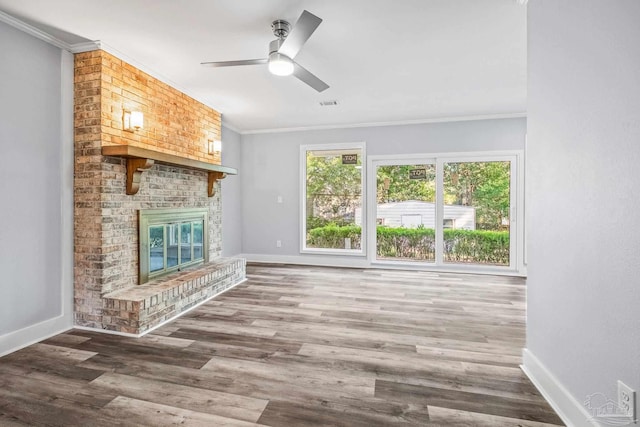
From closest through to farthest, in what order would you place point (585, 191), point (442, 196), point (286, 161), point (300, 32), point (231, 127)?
point (585, 191), point (300, 32), point (442, 196), point (231, 127), point (286, 161)

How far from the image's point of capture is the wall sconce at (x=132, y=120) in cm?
310

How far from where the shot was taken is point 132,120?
310 centimetres

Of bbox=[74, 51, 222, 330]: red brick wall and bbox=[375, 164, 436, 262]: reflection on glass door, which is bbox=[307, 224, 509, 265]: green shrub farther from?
bbox=[74, 51, 222, 330]: red brick wall

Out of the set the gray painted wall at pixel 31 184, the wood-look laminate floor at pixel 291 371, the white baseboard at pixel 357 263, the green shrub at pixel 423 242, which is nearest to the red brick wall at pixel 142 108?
the gray painted wall at pixel 31 184

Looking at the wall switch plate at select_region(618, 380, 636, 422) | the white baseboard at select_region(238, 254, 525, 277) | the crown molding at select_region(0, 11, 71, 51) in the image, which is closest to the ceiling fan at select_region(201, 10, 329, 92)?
the crown molding at select_region(0, 11, 71, 51)

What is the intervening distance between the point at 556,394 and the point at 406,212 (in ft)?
12.9

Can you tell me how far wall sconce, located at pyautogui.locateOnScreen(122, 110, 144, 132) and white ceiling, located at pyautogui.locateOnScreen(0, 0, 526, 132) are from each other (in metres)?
0.57

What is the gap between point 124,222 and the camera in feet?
10.1

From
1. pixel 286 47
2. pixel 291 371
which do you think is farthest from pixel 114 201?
pixel 291 371

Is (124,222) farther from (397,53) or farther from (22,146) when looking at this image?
(397,53)

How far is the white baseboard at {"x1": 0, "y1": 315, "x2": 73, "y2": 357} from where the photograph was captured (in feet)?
7.96

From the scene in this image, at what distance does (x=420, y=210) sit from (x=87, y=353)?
4912 millimetres

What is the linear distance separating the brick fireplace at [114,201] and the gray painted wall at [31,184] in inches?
5.2

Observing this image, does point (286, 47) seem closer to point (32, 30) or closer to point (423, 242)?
point (32, 30)
